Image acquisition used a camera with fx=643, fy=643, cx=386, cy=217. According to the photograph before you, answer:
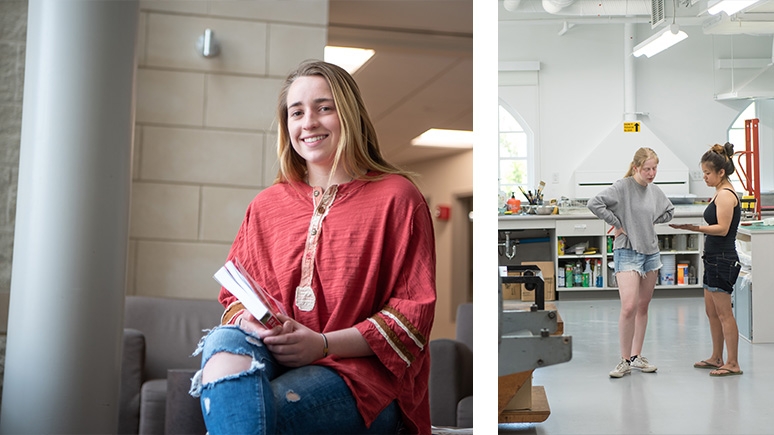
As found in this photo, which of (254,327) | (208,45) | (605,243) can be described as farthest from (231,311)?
(208,45)

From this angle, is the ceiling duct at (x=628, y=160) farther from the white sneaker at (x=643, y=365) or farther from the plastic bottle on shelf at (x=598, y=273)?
the white sneaker at (x=643, y=365)

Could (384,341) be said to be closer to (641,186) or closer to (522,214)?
(522,214)


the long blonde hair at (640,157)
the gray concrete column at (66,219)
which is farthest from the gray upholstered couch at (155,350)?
the long blonde hair at (640,157)

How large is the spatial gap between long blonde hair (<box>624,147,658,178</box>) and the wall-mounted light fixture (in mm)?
1292

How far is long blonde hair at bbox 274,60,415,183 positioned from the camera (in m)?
0.98

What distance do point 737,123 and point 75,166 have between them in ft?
4.05

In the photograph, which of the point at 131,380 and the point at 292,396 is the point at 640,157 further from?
the point at 131,380

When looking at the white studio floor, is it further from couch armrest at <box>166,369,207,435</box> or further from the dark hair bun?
couch armrest at <box>166,369,207,435</box>

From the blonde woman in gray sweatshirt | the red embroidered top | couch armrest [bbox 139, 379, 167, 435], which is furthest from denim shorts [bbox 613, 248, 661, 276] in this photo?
couch armrest [bbox 139, 379, 167, 435]

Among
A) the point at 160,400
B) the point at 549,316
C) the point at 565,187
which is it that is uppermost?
the point at 565,187

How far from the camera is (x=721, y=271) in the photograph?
4.38 ft

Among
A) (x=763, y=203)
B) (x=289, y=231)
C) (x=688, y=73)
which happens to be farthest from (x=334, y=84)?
(x=763, y=203)

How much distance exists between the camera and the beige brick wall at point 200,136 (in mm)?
1925

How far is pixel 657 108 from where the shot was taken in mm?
1325
